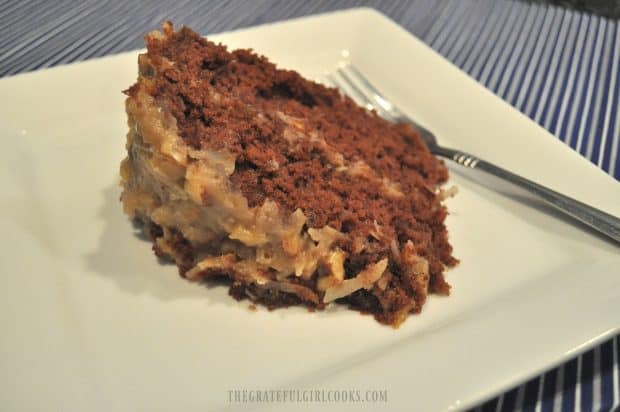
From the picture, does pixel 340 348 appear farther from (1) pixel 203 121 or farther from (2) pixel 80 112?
(2) pixel 80 112

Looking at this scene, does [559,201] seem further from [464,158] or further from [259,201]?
[259,201]

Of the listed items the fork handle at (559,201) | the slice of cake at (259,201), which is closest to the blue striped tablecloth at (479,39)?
the fork handle at (559,201)

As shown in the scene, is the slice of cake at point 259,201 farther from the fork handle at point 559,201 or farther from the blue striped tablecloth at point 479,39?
the blue striped tablecloth at point 479,39

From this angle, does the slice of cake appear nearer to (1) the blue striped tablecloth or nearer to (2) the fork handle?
(2) the fork handle


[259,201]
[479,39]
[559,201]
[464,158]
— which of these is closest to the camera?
[259,201]

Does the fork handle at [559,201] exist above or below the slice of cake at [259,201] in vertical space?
below

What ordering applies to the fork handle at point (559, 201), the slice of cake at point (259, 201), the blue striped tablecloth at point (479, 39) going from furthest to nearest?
1. the blue striped tablecloth at point (479, 39)
2. the fork handle at point (559, 201)
3. the slice of cake at point (259, 201)

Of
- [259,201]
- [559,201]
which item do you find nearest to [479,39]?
[559,201]
